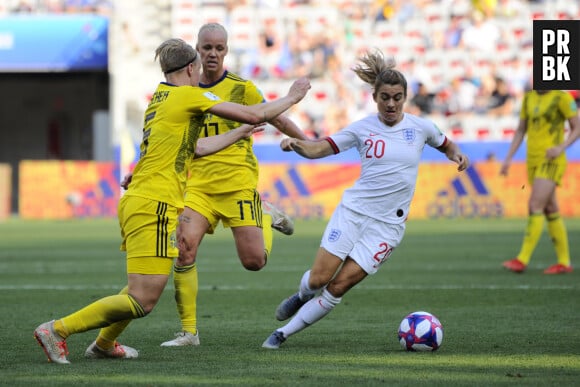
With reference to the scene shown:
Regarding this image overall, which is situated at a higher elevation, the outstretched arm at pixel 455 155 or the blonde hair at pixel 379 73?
the blonde hair at pixel 379 73

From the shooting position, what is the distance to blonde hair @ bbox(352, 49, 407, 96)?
769 cm

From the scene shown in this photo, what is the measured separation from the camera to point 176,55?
6.97 m

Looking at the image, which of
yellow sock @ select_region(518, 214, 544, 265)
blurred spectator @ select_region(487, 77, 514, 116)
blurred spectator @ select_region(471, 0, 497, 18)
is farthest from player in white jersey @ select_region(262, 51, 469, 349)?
blurred spectator @ select_region(471, 0, 497, 18)

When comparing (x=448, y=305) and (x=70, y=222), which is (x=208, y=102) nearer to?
(x=448, y=305)

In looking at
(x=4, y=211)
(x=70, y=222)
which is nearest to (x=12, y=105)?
(x=4, y=211)

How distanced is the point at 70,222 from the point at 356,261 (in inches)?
814

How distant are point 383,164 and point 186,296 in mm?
1702

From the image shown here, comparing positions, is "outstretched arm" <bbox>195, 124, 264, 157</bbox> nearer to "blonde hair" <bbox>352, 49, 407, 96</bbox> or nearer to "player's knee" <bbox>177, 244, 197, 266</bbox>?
"blonde hair" <bbox>352, 49, 407, 96</bbox>

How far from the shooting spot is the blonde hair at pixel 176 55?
6.96 meters

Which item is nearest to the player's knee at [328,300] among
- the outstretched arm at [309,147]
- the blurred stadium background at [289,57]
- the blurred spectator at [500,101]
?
the outstretched arm at [309,147]

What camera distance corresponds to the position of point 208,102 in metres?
6.82

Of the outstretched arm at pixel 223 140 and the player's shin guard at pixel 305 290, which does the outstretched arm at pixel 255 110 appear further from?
the player's shin guard at pixel 305 290
